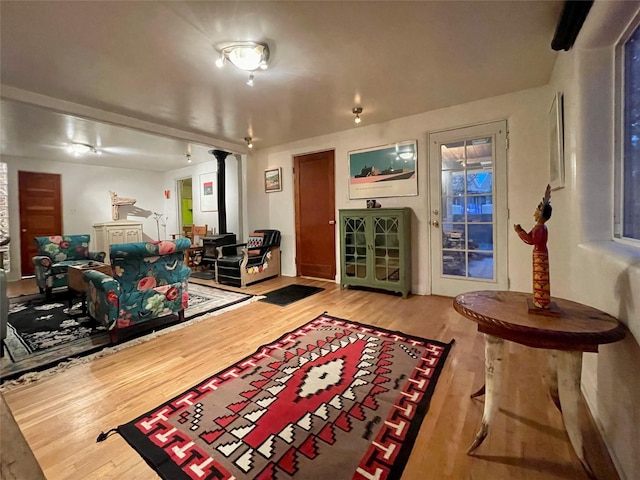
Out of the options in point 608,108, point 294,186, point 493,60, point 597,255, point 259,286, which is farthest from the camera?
point 294,186

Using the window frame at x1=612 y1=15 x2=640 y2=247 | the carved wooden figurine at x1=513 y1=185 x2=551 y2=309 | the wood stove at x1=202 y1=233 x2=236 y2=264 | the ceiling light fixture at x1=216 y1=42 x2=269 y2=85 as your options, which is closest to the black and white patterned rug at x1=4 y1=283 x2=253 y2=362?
the wood stove at x1=202 y1=233 x2=236 y2=264

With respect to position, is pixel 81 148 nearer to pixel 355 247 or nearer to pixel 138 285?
pixel 138 285

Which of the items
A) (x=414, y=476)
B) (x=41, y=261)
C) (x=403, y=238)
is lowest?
(x=414, y=476)

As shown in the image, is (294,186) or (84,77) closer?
(84,77)

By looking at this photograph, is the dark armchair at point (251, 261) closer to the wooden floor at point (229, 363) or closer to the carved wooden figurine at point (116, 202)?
the wooden floor at point (229, 363)

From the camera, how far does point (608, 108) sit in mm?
1537

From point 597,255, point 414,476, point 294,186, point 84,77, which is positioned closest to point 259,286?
point 294,186

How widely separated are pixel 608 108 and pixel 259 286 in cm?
400

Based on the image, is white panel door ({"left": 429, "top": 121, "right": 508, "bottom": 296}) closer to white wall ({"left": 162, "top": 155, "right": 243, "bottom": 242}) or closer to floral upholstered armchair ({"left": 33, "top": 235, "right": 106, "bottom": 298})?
white wall ({"left": 162, "top": 155, "right": 243, "bottom": 242})

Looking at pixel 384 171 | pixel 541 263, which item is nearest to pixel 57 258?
pixel 384 171

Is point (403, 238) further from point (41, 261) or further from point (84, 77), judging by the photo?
point (41, 261)

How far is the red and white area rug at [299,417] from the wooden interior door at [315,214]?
2.50 m

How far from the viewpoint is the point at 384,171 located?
390 cm

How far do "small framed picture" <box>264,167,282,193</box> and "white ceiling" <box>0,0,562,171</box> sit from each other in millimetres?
A: 1260
